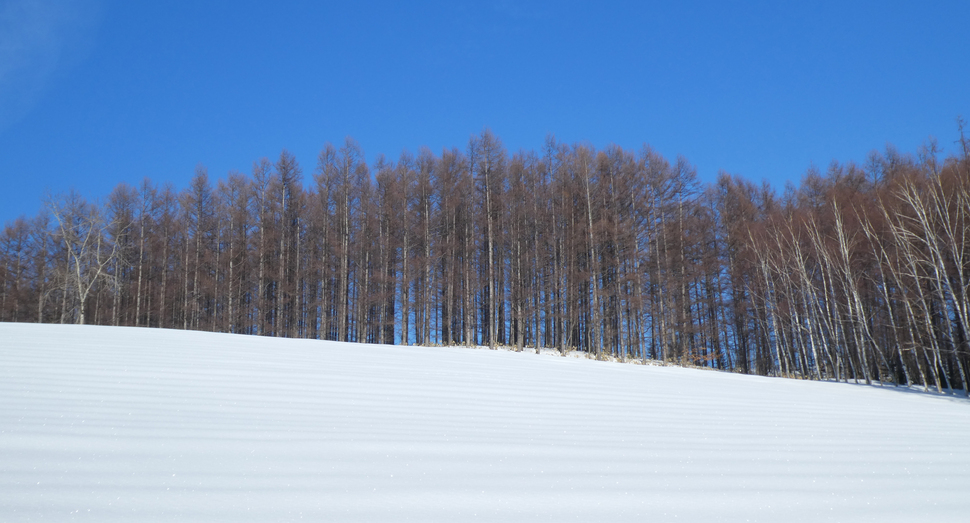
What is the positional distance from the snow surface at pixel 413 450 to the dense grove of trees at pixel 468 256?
13192 millimetres

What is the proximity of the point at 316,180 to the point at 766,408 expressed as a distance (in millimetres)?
21227

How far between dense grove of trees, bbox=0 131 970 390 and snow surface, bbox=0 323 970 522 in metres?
13.2

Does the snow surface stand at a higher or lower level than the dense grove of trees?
lower

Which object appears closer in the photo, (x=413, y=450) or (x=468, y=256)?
(x=413, y=450)

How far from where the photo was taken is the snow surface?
1878 mm

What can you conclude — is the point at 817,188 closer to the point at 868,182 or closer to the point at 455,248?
the point at 868,182

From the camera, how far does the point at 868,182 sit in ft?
67.1

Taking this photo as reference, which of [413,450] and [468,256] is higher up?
[468,256]

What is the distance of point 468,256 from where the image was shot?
65.7 feet

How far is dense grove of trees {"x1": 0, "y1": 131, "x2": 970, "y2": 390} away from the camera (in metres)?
18.9

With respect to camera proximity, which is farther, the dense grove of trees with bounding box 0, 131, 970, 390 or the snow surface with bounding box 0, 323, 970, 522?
the dense grove of trees with bounding box 0, 131, 970, 390

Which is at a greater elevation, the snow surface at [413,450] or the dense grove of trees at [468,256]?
the dense grove of trees at [468,256]

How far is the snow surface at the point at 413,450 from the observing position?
1878 millimetres

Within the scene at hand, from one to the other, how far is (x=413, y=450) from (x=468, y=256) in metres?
17.5
